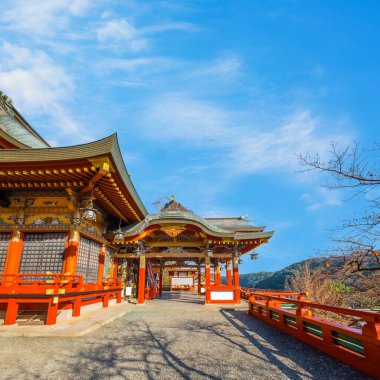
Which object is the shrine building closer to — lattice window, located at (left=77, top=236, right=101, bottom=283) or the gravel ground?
lattice window, located at (left=77, top=236, right=101, bottom=283)

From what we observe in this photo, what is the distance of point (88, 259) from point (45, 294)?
12.8 ft

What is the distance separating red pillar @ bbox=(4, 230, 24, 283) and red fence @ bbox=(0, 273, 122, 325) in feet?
1.05

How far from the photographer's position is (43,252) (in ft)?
33.4

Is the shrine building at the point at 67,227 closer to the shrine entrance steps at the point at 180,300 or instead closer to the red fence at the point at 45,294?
the red fence at the point at 45,294

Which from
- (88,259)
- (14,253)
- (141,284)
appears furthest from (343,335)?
(141,284)

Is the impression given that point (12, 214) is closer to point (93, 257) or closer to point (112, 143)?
point (93, 257)

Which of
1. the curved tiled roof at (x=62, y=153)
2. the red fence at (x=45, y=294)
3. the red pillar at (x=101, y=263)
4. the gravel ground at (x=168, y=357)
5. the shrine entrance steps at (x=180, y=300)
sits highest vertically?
the curved tiled roof at (x=62, y=153)

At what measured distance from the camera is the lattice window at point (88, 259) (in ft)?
36.4

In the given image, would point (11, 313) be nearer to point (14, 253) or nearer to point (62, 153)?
point (14, 253)

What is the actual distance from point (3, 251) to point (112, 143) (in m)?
6.44

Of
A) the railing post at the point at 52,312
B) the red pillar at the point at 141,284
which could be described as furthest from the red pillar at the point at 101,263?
the railing post at the point at 52,312

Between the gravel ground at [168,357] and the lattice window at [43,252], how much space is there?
379 centimetres

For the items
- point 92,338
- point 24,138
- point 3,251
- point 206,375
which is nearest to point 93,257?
point 3,251

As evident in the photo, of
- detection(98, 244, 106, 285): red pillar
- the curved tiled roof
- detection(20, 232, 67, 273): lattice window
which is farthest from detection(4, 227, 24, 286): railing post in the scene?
detection(98, 244, 106, 285): red pillar
